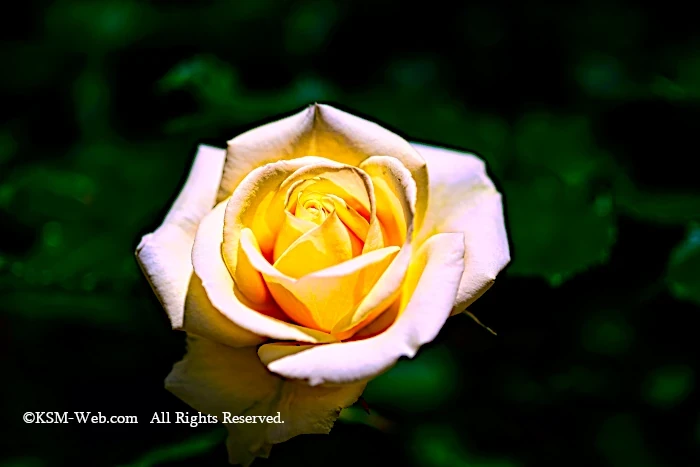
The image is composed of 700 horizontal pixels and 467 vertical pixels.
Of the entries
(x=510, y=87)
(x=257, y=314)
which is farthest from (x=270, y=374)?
(x=510, y=87)

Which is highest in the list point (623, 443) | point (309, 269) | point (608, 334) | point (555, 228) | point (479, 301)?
point (309, 269)

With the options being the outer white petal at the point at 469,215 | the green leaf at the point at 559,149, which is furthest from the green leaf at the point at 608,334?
the outer white petal at the point at 469,215

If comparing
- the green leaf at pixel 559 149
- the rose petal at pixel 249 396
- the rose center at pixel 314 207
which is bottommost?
the rose petal at pixel 249 396

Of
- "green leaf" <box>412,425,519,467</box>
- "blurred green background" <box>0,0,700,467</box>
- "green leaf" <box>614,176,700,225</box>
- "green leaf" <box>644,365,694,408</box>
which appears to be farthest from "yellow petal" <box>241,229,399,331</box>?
"green leaf" <box>644,365,694,408</box>

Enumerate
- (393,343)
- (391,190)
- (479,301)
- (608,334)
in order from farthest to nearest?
(608,334) → (479,301) → (391,190) → (393,343)

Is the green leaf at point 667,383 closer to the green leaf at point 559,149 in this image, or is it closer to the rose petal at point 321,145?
the green leaf at point 559,149

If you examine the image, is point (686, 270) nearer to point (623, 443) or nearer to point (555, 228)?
point (555, 228)

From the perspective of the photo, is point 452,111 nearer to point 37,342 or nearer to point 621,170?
point 621,170

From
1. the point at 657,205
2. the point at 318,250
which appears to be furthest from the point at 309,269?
the point at 657,205
